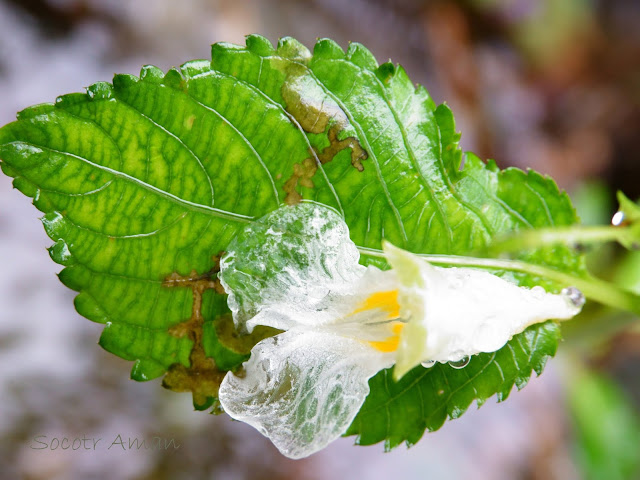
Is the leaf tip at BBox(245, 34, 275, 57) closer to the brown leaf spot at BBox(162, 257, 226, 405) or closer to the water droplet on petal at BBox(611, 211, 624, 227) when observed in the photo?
the brown leaf spot at BBox(162, 257, 226, 405)

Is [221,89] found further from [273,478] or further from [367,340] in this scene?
[273,478]

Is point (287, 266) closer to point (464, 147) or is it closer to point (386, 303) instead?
point (386, 303)

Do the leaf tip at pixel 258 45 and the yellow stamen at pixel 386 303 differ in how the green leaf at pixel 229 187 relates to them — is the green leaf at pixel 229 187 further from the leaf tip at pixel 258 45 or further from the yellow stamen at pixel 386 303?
the yellow stamen at pixel 386 303

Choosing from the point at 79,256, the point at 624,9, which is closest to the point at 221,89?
the point at 79,256

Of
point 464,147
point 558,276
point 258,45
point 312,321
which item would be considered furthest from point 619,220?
point 464,147

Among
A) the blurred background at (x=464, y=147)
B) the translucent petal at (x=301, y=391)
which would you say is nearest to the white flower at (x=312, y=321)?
the translucent petal at (x=301, y=391)

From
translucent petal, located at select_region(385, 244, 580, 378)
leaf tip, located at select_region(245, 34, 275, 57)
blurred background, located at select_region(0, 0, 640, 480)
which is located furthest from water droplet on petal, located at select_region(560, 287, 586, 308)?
blurred background, located at select_region(0, 0, 640, 480)
